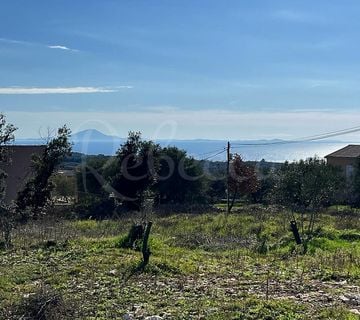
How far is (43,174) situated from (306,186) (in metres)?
8.37

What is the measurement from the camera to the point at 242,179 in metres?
27.2

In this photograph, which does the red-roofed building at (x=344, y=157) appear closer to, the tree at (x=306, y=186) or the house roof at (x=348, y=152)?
the house roof at (x=348, y=152)

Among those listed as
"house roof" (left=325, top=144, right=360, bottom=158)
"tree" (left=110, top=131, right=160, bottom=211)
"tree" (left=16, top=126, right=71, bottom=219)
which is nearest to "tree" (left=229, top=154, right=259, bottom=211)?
"tree" (left=110, top=131, right=160, bottom=211)

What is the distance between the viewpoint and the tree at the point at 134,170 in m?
22.9

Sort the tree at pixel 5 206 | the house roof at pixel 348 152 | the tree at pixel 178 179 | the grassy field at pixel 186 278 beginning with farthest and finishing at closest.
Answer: the house roof at pixel 348 152 < the tree at pixel 178 179 < the tree at pixel 5 206 < the grassy field at pixel 186 278

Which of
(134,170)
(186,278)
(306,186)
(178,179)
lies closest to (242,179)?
(178,179)

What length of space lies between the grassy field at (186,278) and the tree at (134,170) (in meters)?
10.3

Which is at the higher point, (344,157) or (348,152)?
(348,152)


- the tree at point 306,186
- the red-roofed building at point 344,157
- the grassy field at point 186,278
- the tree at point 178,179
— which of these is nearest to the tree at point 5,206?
the grassy field at point 186,278

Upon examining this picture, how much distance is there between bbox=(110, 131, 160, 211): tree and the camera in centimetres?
2286

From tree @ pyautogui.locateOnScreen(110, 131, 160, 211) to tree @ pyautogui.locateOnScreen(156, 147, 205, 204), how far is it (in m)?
4.85

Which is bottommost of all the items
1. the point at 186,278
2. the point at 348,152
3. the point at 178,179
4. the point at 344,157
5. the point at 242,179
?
the point at 186,278

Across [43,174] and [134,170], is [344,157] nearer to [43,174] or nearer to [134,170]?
[134,170]

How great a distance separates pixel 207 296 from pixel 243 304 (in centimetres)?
72
